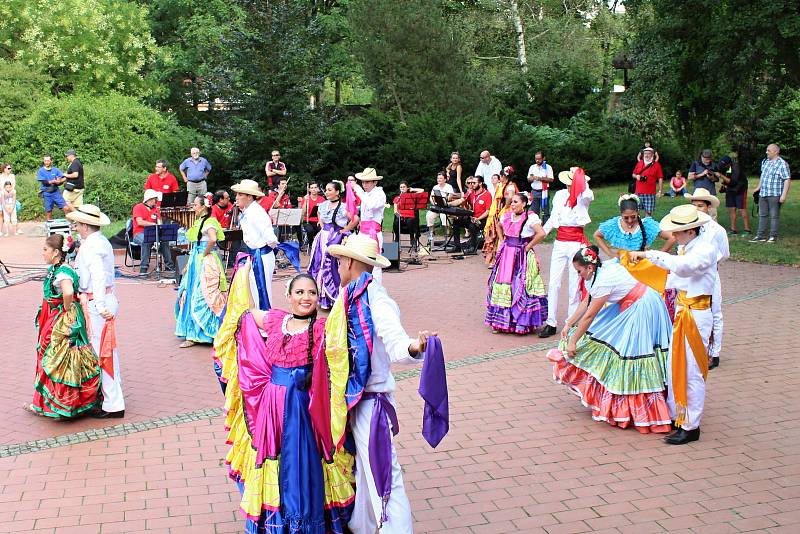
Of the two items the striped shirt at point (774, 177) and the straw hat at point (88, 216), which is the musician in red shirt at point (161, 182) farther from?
the striped shirt at point (774, 177)

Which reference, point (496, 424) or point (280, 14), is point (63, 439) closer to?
point (496, 424)

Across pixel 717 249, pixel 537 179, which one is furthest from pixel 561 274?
pixel 537 179

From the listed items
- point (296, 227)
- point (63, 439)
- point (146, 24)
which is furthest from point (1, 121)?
point (63, 439)

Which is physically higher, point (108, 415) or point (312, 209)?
point (312, 209)

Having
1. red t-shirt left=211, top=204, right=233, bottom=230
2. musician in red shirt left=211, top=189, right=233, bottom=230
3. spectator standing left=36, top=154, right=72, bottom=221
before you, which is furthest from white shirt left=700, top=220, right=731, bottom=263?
spectator standing left=36, top=154, right=72, bottom=221

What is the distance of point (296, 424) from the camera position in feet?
16.0

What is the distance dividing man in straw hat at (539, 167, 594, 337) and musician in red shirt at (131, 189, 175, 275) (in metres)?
7.23

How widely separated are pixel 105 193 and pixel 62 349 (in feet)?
56.7

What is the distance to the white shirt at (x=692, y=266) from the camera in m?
6.75

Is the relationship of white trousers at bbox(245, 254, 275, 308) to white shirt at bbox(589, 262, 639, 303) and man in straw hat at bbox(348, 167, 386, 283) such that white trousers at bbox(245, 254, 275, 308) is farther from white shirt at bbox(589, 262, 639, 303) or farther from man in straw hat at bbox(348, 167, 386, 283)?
white shirt at bbox(589, 262, 639, 303)

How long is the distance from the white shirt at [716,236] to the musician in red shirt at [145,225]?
939 centimetres

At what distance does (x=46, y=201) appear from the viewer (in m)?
20.6

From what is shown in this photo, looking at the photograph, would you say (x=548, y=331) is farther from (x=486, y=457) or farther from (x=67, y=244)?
(x=67, y=244)

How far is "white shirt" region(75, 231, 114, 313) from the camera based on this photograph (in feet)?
24.5
